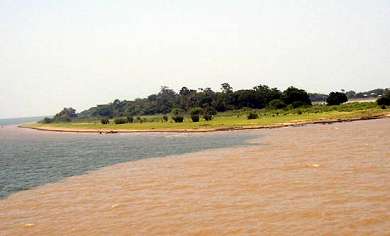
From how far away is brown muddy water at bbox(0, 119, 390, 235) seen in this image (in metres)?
16.5

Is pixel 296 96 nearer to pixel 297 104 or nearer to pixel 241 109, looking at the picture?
pixel 297 104

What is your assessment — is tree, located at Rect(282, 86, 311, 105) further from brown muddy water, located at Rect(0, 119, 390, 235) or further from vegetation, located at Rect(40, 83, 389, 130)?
brown muddy water, located at Rect(0, 119, 390, 235)

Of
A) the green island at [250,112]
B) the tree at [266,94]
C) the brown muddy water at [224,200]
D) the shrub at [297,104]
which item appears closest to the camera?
the brown muddy water at [224,200]

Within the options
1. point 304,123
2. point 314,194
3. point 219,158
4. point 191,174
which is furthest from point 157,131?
point 314,194

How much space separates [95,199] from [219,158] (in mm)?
16323

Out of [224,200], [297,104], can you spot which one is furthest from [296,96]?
[224,200]

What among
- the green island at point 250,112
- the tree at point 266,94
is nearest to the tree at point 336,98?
the green island at point 250,112

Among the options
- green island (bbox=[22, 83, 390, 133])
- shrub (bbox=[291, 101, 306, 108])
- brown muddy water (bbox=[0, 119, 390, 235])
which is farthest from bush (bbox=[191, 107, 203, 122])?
brown muddy water (bbox=[0, 119, 390, 235])

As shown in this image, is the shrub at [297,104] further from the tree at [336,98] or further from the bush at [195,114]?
the bush at [195,114]

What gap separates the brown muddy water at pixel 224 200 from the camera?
16453mm

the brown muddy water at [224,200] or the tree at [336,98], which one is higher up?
the tree at [336,98]

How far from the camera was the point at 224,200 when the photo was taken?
20812mm

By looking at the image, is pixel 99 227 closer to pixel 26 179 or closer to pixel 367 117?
pixel 26 179

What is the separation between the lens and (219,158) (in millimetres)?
38625
